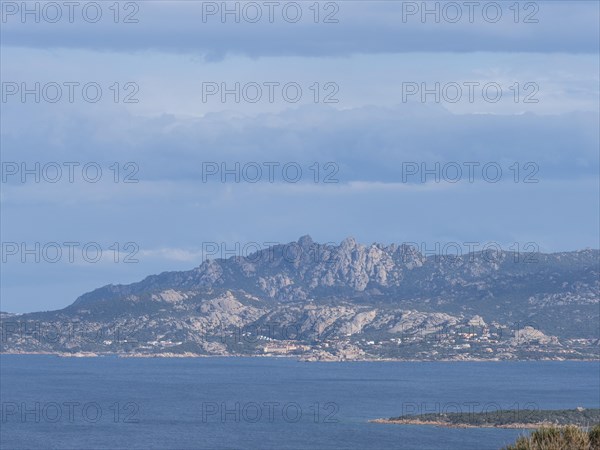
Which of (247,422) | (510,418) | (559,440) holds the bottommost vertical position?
(247,422)

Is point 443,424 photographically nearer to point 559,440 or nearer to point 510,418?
point 510,418

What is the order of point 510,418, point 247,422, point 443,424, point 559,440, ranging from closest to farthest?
point 559,440 → point 510,418 → point 443,424 → point 247,422

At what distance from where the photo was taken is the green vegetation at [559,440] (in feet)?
102

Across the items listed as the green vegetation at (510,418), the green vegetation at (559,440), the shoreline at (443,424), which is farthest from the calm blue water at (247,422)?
the green vegetation at (559,440)

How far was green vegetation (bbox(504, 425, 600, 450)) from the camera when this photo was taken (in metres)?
31.0

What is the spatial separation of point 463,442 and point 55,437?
162 ft

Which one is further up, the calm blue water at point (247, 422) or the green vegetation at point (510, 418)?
the green vegetation at point (510, 418)

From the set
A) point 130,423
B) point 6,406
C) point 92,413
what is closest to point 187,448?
point 130,423

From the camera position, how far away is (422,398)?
193625 mm

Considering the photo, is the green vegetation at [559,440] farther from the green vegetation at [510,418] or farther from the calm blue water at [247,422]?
the green vegetation at [510,418]

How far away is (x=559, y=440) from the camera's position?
31.4 meters

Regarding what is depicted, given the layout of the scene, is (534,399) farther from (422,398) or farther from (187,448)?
(187,448)

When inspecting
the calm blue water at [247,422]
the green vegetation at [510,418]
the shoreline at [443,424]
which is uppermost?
the green vegetation at [510,418]

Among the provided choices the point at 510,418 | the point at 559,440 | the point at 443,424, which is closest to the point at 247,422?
the point at 443,424
